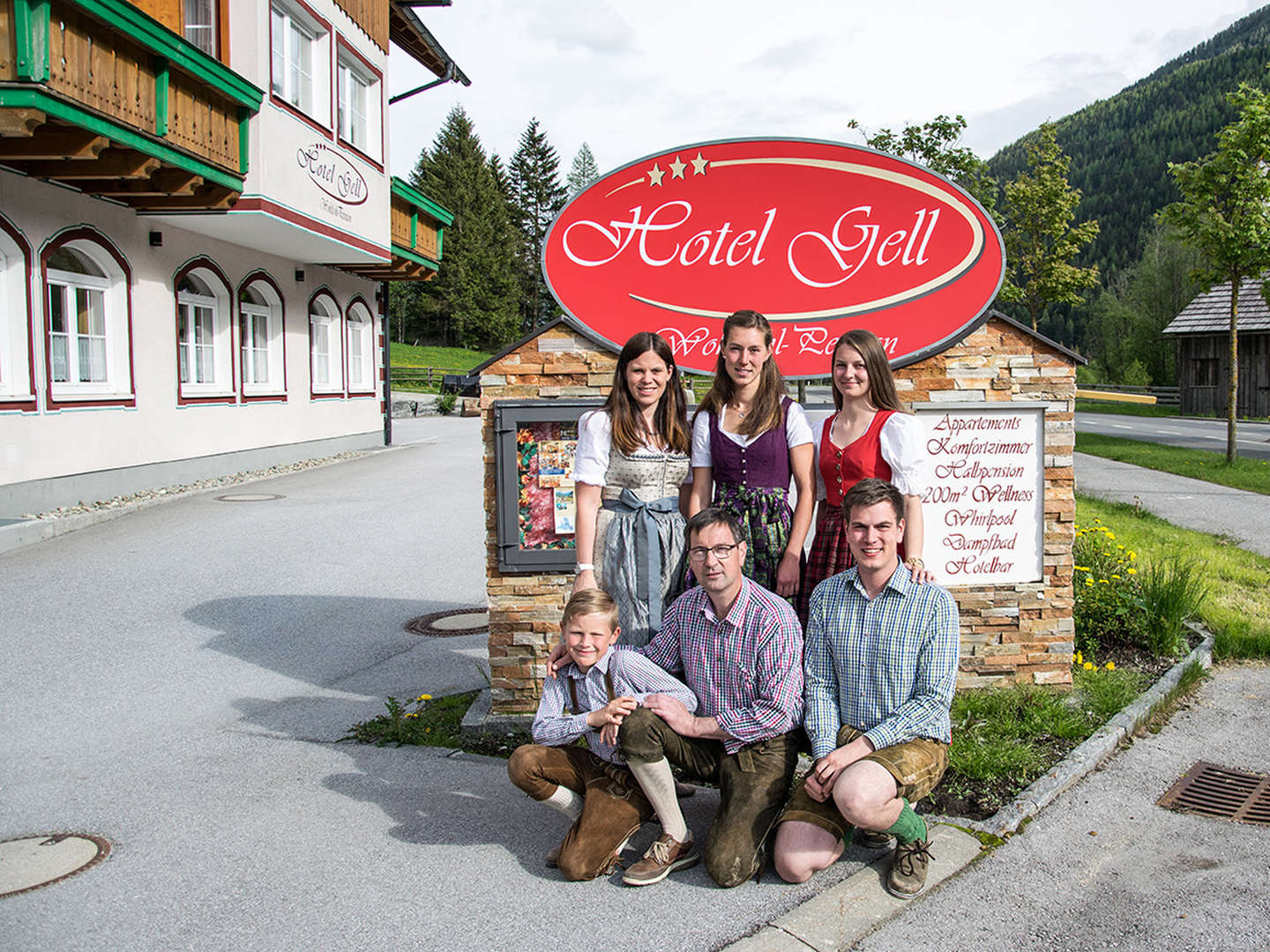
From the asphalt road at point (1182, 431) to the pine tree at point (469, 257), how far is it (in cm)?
4171

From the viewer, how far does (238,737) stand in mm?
5434

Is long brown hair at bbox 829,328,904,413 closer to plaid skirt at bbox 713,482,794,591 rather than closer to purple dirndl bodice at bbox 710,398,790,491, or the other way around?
purple dirndl bodice at bbox 710,398,790,491

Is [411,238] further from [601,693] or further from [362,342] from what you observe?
[601,693]

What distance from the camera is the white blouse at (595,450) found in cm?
440

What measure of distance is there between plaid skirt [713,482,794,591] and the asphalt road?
19013 millimetres

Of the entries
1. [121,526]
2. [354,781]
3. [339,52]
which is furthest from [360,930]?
[339,52]

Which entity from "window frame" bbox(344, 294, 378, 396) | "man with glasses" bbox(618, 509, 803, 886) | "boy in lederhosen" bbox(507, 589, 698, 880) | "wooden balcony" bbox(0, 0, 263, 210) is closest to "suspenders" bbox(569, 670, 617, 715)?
"boy in lederhosen" bbox(507, 589, 698, 880)

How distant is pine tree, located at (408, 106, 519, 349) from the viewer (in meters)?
69.6

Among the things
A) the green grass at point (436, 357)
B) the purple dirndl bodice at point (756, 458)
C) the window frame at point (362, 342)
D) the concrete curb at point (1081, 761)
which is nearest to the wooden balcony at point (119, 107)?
the purple dirndl bodice at point (756, 458)

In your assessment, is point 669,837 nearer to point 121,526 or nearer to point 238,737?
point 238,737

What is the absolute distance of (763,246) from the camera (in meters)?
5.58

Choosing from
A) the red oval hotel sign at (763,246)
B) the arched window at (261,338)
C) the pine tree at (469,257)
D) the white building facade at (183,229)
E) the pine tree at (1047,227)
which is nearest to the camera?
the red oval hotel sign at (763,246)

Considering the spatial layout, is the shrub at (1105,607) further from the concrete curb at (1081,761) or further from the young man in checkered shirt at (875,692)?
the young man in checkered shirt at (875,692)

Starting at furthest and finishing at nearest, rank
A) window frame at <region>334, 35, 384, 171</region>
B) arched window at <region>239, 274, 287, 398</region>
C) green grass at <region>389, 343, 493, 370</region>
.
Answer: green grass at <region>389, 343, 493, 370</region> < window frame at <region>334, 35, 384, 171</region> < arched window at <region>239, 274, 287, 398</region>
